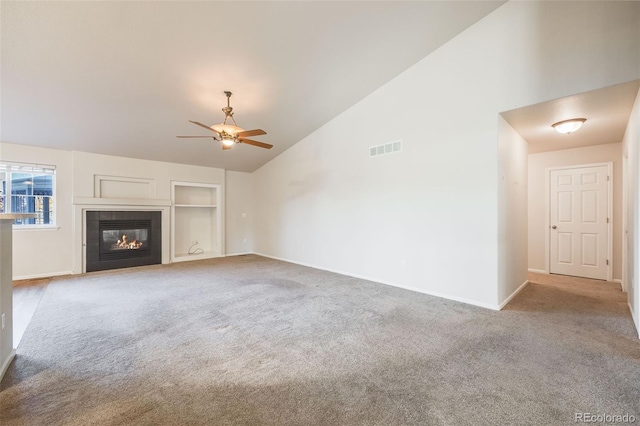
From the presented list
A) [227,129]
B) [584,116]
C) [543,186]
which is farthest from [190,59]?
[543,186]

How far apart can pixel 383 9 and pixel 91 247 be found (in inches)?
278

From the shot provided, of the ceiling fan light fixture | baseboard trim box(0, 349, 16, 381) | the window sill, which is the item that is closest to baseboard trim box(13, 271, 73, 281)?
the window sill

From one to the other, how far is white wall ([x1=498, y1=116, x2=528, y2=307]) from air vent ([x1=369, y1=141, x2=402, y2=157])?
1468 millimetres

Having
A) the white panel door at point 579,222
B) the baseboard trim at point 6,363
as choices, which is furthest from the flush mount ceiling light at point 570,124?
the baseboard trim at point 6,363

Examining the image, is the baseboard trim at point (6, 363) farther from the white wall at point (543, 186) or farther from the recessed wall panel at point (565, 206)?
the recessed wall panel at point (565, 206)

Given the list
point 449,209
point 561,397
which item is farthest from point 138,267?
point 561,397

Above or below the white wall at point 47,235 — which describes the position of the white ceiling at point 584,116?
above

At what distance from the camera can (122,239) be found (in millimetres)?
6195

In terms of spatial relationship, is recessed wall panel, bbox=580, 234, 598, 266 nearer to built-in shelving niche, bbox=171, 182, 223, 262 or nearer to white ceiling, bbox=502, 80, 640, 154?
white ceiling, bbox=502, 80, 640, 154

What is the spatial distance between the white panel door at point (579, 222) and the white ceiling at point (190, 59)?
3.81 meters

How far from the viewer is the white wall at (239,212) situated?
802cm

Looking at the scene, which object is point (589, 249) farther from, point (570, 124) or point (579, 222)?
point (570, 124)
